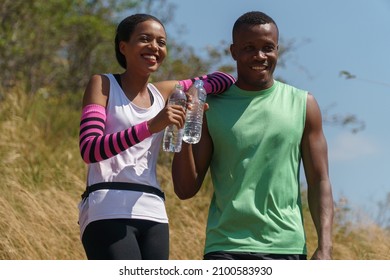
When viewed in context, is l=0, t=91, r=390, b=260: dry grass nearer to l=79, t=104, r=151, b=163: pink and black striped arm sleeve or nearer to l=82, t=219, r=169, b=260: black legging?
l=82, t=219, r=169, b=260: black legging

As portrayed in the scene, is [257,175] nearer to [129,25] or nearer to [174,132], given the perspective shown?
[174,132]

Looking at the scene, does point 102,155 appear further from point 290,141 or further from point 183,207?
point 183,207

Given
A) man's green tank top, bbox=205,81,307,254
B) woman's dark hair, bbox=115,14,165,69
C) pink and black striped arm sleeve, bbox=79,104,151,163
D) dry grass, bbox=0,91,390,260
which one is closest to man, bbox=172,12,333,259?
man's green tank top, bbox=205,81,307,254

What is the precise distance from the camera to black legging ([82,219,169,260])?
4535 millimetres

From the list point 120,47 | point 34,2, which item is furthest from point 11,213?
point 34,2

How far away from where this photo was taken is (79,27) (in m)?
16.5

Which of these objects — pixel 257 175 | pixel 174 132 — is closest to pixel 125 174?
pixel 174 132

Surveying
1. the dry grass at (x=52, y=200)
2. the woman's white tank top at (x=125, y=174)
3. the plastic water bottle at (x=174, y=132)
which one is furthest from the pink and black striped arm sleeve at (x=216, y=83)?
the dry grass at (x=52, y=200)

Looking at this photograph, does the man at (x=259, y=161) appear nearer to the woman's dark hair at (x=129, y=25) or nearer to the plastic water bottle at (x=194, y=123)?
the plastic water bottle at (x=194, y=123)

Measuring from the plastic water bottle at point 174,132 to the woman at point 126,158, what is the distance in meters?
0.09

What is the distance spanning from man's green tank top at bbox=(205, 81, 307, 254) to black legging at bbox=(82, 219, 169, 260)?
34 centimetres

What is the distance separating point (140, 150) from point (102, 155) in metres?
0.23

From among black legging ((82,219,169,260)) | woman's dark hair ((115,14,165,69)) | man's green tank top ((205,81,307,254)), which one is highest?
woman's dark hair ((115,14,165,69))

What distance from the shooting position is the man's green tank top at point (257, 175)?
4352 mm
